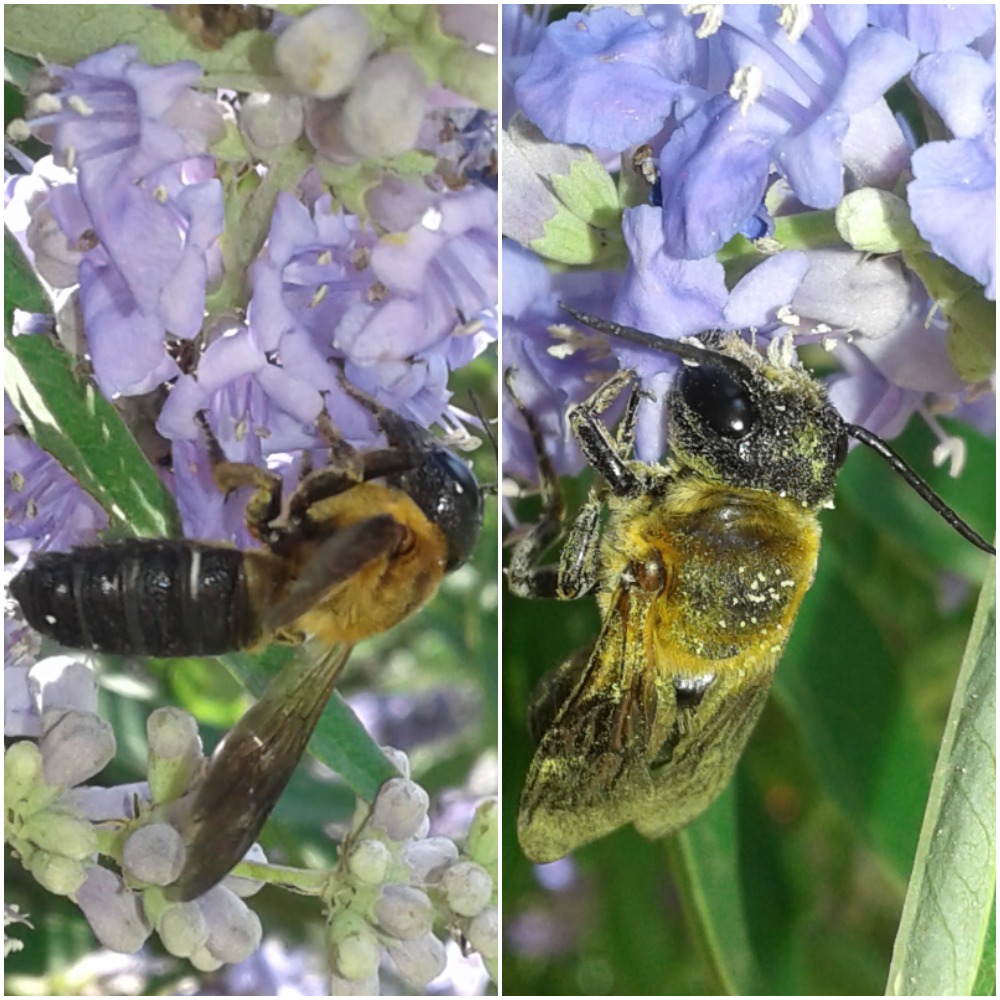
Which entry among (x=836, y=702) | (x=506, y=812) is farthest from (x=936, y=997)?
(x=506, y=812)

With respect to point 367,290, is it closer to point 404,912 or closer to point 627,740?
point 627,740

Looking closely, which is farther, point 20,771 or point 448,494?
point 20,771

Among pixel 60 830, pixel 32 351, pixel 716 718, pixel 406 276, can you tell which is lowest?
pixel 60 830

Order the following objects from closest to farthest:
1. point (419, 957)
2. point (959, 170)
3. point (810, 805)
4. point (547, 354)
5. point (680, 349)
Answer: point (959, 170)
point (680, 349)
point (547, 354)
point (419, 957)
point (810, 805)

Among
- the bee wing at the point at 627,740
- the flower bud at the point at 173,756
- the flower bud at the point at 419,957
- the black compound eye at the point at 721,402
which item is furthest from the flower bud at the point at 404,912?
the black compound eye at the point at 721,402

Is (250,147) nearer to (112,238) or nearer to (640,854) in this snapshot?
(112,238)

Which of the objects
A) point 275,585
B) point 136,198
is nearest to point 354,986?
point 275,585
